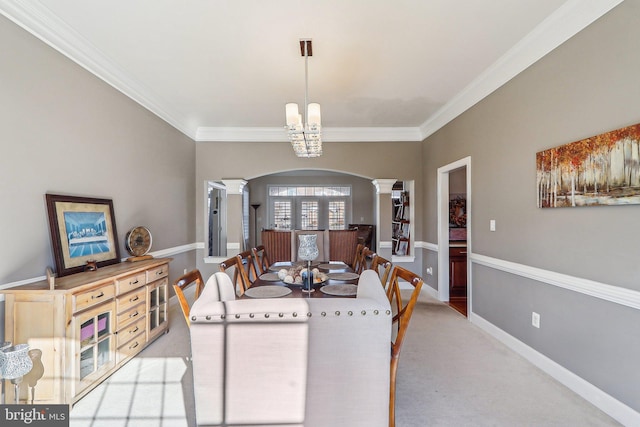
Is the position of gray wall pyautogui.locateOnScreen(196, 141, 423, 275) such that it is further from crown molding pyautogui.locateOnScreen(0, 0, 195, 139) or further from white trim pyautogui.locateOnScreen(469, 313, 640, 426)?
white trim pyautogui.locateOnScreen(469, 313, 640, 426)

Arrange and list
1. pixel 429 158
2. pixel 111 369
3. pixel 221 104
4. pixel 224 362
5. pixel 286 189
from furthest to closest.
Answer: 1. pixel 286 189
2. pixel 429 158
3. pixel 221 104
4. pixel 111 369
5. pixel 224 362

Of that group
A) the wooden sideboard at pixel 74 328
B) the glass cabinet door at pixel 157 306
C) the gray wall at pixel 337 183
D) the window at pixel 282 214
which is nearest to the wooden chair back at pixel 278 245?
the glass cabinet door at pixel 157 306

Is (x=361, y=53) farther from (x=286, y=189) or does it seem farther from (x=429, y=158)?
(x=286, y=189)

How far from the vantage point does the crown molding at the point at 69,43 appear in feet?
6.80

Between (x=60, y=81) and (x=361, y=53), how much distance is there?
2.54 metres

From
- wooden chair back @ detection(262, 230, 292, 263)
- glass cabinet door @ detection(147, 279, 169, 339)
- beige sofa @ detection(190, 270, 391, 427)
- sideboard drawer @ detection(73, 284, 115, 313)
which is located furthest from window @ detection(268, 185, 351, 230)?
beige sofa @ detection(190, 270, 391, 427)

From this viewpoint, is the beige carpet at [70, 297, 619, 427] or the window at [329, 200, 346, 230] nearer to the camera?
the beige carpet at [70, 297, 619, 427]

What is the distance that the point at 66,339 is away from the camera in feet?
6.37

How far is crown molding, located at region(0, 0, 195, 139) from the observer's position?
2.07m

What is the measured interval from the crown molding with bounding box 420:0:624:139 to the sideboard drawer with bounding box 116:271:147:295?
13.0ft

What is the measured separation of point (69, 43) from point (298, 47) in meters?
1.87

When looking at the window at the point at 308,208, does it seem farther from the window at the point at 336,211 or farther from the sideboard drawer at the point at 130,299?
the sideboard drawer at the point at 130,299

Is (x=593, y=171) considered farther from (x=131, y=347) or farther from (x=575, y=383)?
(x=131, y=347)

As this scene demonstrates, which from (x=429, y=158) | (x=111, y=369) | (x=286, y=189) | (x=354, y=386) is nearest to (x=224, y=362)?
(x=354, y=386)
